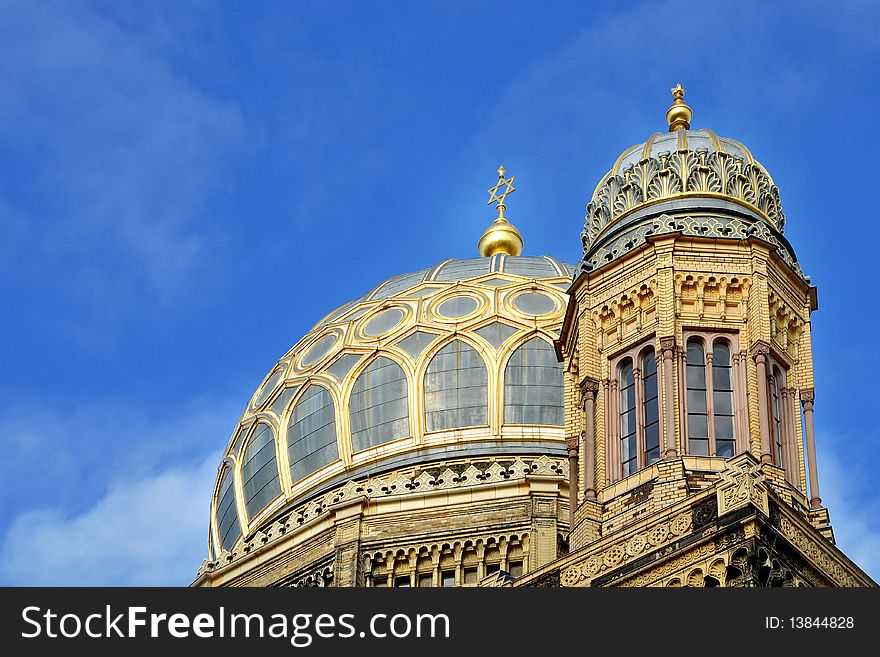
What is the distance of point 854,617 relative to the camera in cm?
2309

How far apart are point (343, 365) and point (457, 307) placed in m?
2.33

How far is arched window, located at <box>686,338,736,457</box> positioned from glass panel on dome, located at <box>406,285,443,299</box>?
35.5 ft

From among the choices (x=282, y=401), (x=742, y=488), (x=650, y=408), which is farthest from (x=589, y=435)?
(x=282, y=401)

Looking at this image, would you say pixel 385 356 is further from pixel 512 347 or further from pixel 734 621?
pixel 734 621

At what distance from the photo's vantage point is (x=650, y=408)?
32219 mm

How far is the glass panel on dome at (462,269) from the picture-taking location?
43.3 metres

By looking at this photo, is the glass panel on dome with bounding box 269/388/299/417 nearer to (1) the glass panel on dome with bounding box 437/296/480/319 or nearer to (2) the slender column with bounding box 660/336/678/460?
(1) the glass panel on dome with bounding box 437/296/480/319

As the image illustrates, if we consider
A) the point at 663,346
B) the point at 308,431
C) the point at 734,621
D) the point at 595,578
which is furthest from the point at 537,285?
the point at 734,621

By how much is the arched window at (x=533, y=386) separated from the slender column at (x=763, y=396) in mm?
7901

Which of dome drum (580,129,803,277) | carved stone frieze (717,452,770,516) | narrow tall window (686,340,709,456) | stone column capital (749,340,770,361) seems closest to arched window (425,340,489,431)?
dome drum (580,129,803,277)

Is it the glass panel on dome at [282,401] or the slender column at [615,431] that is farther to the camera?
the glass panel on dome at [282,401]

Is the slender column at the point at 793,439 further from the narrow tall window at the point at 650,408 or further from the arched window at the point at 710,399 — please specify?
the narrow tall window at the point at 650,408

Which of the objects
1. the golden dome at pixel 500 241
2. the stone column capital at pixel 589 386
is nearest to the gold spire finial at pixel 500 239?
the golden dome at pixel 500 241

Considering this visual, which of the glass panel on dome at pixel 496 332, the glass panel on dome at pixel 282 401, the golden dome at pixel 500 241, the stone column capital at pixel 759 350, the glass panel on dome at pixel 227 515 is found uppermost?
the golden dome at pixel 500 241
